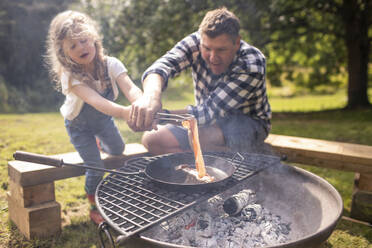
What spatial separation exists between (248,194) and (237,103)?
3.32 feet

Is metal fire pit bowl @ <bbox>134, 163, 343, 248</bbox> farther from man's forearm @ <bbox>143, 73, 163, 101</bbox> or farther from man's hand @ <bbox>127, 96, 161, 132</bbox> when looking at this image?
man's forearm @ <bbox>143, 73, 163, 101</bbox>

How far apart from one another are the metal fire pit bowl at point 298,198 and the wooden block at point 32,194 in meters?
1.11

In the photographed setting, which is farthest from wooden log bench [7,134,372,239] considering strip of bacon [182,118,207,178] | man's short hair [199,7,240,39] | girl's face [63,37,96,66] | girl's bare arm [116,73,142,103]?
man's short hair [199,7,240,39]

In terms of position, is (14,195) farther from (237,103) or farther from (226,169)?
(237,103)

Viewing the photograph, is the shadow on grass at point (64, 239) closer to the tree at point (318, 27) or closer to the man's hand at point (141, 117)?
the man's hand at point (141, 117)

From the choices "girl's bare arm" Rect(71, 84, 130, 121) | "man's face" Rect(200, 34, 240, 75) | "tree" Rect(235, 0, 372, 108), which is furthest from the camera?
"tree" Rect(235, 0, 372, 108)

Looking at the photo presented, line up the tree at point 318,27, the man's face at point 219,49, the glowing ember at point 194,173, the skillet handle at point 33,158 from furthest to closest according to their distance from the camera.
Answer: the tree at point 318,27 → the man's face at point 219,49 → the glowing ember at point 194,173 → the skillet handle at point 33,158

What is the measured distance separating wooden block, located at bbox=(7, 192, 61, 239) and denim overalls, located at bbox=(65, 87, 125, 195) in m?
0.42

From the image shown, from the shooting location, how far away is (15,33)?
9.35m

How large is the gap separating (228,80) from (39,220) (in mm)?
2089

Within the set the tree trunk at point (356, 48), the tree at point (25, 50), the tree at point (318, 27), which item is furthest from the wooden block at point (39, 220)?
the tree trunk at point (356, 48)

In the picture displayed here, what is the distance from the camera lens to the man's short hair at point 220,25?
2.69 meters

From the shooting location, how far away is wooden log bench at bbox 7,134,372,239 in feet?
7.91

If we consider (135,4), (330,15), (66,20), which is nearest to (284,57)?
(330,15)
